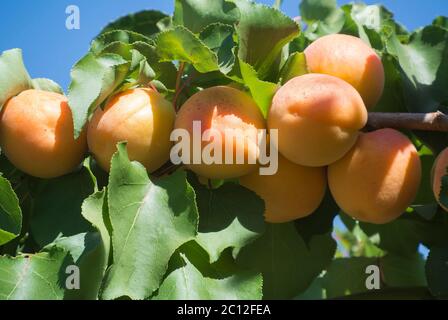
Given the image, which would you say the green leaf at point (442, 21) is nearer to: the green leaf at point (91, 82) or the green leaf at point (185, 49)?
the green leaf at point (185, 49)

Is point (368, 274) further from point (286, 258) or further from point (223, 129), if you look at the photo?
point (223, 129)

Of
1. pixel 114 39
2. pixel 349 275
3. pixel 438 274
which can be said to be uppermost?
pixel 114 39

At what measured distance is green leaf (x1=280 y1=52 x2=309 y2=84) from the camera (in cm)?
119

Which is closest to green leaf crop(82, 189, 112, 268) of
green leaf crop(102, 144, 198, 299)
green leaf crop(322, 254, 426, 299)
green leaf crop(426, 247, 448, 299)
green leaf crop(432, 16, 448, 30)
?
green leaf crop(102, 144, 198, 299)

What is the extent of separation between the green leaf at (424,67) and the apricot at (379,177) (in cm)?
19

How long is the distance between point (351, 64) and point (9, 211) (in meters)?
0.70

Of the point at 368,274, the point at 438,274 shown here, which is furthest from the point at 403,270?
the point at 438,274

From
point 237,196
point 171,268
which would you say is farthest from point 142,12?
point 171,268

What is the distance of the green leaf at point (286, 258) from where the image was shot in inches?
54.5

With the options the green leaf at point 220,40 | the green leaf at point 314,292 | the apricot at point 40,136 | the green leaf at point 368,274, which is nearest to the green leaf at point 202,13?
the green leaf at point 220,40

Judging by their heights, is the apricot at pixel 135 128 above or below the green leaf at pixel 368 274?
above

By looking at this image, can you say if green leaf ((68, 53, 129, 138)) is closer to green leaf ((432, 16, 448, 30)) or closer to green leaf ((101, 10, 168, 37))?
green leaf ((101, 10, 168, 37))

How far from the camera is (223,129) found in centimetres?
110

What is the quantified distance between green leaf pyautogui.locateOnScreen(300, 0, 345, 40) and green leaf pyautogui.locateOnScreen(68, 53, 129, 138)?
0.58 meters
